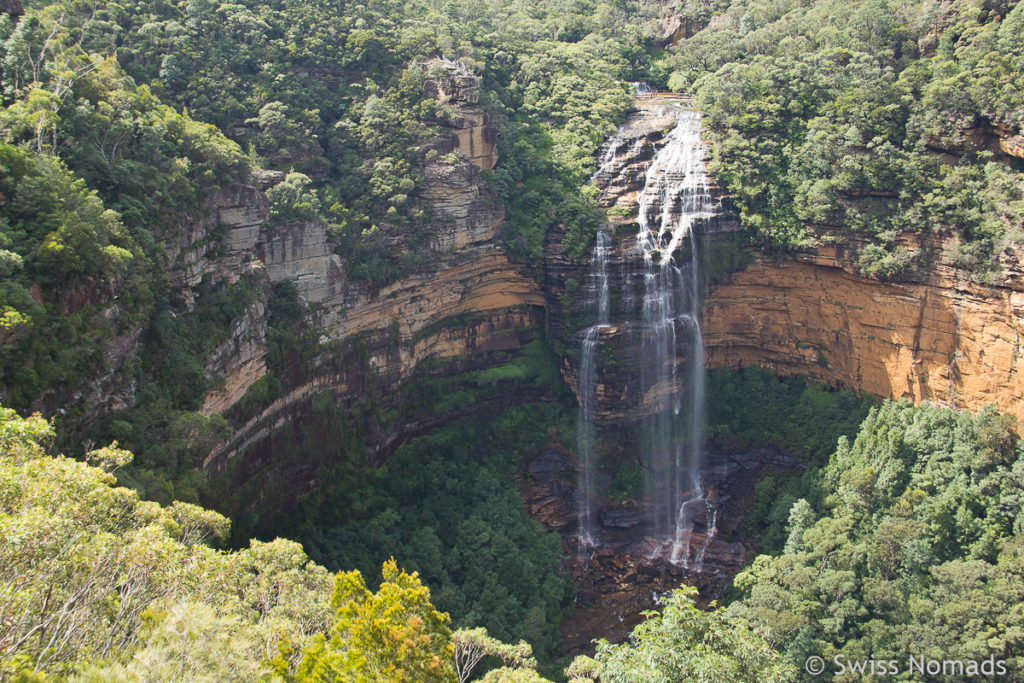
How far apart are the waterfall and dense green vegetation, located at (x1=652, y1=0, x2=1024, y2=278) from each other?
249 inches

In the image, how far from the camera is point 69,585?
10242 mm

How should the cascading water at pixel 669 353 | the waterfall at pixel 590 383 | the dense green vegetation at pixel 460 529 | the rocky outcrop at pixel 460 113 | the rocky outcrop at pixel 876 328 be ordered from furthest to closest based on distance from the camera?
the cascading water at pixel 669 353, the waterfall at pixel 590 383, the rocky outcrop at pixel 460 113, the rocky outcrop at pixel 876 328, the dense green vegetation at pixel 460 529

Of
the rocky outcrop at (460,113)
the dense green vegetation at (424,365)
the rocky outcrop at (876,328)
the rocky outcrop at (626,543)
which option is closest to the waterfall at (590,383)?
the rocky outcrop at (626,543)

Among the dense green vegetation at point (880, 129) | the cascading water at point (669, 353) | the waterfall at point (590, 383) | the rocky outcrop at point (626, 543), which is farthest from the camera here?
the cascading water at point (669, 353)

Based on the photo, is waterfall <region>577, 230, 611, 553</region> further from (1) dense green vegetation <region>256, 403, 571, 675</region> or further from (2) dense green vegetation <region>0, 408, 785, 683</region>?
(2) dense green vegetation <region>0, 408, 785, 683</region>

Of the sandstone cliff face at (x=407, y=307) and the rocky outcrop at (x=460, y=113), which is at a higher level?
the rocky outcrop at (x=460, y=113)

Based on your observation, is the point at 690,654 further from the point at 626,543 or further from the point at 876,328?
the point at 876,328

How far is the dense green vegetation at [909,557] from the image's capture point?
22.0 meters

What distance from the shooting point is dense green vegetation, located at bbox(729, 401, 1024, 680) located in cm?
2200

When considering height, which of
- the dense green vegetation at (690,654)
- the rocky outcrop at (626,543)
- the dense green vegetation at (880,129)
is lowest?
the rocky outcrop at (626,543)

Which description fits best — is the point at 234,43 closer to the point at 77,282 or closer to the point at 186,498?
the point at 77,282

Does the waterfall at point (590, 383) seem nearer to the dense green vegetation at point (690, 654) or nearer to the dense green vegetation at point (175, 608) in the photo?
the dense green vegetation at point (175, 608)

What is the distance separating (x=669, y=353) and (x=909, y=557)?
40.0ft

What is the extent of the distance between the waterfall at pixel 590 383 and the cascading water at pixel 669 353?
0.04 meters
